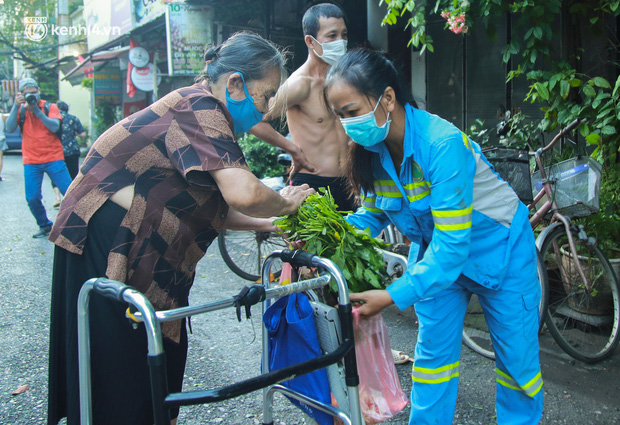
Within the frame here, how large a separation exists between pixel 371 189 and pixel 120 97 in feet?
72.0

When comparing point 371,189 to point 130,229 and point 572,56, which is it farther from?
point 572,56

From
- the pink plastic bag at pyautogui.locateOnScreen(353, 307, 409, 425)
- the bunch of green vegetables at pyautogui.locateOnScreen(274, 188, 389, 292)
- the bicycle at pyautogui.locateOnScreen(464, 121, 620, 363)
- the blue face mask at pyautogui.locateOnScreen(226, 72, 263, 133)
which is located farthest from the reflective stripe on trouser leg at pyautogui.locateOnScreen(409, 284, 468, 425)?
the bicycle at pyautogui.locateOnScreen(464, 121, 620, 363)

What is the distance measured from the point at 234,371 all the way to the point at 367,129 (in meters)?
2.17

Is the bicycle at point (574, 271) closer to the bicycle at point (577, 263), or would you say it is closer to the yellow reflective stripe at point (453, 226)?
the bicycle at point (577, 263)

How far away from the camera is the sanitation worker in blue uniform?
6.52 feet

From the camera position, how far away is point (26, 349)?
13.0 feet

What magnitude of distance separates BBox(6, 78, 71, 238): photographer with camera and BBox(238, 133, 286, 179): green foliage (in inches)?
103

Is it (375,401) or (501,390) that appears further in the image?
(501,390)

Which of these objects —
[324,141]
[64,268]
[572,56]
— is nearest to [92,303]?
[64,268]

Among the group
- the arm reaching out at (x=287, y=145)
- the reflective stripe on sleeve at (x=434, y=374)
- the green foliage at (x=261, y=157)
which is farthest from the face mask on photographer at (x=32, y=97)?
the reflective stripe on sleeve at (x=434, y=374)

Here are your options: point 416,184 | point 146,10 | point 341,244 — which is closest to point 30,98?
point 341,244

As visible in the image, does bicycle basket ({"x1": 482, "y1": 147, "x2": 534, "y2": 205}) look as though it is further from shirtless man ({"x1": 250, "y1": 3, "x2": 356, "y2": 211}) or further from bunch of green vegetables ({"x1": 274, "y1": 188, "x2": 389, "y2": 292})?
bunch of green vegetables ({"x1": 274, "y1": 188, "x2": 389, "y2": 292})

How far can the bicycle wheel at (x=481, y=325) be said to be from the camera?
3.46 meters

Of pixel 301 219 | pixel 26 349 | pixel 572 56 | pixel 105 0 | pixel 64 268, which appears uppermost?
pixel 105 0
